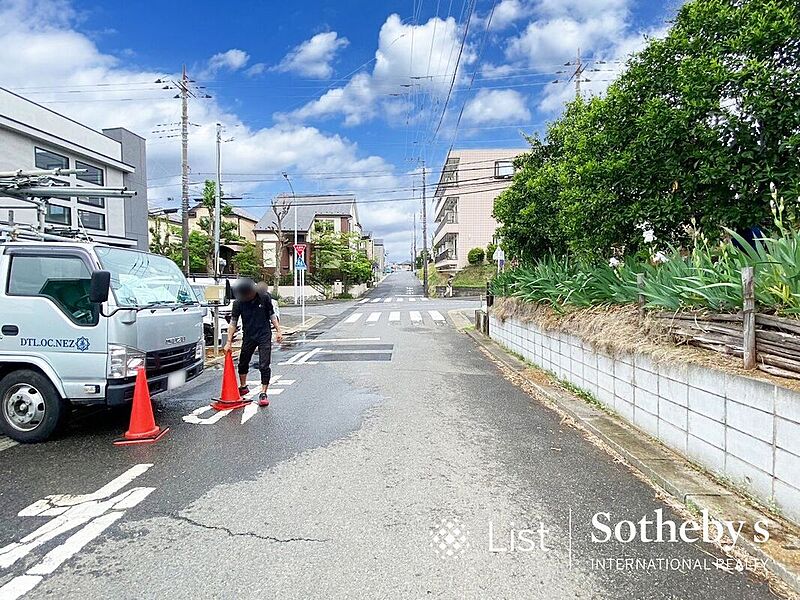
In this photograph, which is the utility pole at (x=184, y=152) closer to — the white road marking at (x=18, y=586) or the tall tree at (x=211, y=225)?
the tall tree at (x=211, y=225)

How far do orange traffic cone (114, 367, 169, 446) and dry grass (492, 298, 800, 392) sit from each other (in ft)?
16.7

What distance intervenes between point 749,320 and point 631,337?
1.85m

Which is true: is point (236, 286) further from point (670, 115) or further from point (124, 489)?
point (670, 115)

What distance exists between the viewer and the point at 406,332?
1783 cm

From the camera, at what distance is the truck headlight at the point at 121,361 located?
545cm

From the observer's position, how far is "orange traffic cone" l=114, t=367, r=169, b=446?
5492mm

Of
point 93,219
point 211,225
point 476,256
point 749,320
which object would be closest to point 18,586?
point 749,320

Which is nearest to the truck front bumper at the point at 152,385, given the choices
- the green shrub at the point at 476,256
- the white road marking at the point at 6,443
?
the white road marking at the point at 6,443

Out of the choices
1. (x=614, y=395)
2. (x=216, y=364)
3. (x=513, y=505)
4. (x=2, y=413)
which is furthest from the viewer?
(x=216, y=364)

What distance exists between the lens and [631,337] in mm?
5754

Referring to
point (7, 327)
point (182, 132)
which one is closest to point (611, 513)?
point (7, 327)

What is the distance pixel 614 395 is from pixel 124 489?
5.00m

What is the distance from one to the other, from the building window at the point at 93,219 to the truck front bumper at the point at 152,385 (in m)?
23.4

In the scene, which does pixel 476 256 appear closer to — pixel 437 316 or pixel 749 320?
pixel 437 316
